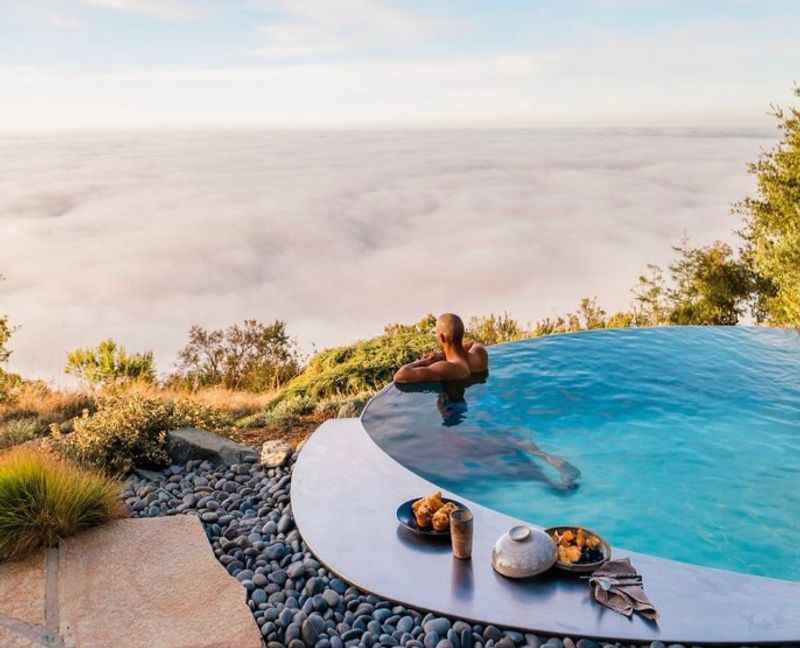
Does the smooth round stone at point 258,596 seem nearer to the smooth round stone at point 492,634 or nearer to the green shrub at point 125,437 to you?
the smooth round stone at point 492,634

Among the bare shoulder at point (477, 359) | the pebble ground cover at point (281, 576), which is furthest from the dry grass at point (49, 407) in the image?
the bare shoulder at point (477, 359)

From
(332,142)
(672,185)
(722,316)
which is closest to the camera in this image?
(722,316)

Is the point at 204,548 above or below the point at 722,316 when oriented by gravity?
above

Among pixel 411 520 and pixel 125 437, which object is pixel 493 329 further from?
pixel 411 520

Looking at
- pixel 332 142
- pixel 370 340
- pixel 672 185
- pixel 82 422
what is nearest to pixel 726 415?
pixel 82 422

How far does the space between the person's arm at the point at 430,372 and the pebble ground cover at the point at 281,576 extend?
1503 mm

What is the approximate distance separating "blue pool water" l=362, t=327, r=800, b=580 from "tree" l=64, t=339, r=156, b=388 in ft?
19.2

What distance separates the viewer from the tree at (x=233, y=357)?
12.8 m

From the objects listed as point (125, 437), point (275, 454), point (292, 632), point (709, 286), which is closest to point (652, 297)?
point (709, 286)

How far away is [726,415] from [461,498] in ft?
8.94

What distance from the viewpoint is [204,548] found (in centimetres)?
439

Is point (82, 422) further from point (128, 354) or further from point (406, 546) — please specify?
point (128, 354)

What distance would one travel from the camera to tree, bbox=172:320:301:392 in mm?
12797

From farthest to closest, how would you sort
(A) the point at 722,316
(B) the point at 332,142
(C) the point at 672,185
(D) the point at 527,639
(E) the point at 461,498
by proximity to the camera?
(B) the point at 332,142
(C) the point at 672,185
(A) the point at 722,316
(E) the point at 461,498
(D) the point at 527,639
